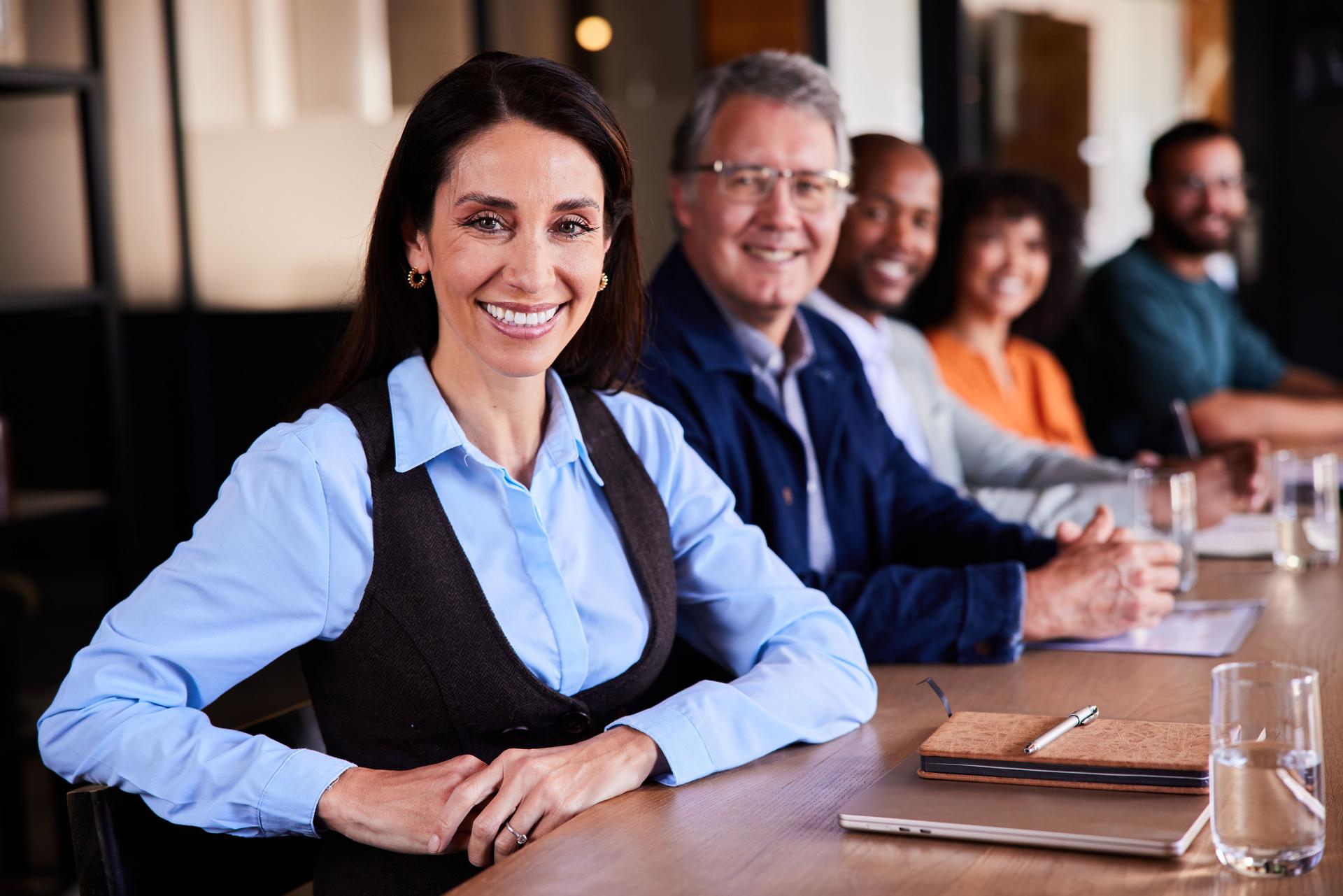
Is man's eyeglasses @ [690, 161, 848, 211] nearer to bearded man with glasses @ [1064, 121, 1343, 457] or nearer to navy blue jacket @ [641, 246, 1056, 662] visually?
navy blue jacket @ [641, 246, 1056, 662]

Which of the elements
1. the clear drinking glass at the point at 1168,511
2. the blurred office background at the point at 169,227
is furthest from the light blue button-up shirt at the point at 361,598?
the blurred office background at the point at 169,227

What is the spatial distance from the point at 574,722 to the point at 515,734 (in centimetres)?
6

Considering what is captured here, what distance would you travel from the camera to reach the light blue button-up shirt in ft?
3.72

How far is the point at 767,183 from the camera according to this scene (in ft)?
6.59

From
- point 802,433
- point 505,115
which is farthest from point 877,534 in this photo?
point 505,115

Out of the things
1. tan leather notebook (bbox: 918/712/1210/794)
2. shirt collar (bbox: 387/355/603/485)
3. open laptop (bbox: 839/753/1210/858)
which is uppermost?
shirt collar (bbox: 387/355/603/485)

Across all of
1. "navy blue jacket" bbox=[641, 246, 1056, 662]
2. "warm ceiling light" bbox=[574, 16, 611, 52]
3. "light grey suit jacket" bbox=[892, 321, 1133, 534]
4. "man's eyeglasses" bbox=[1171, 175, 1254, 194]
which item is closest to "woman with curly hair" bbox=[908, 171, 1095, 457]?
"light grey suit jacket" bbox=[892, 321, 1133, 534]

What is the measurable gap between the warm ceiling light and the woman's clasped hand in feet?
9.32

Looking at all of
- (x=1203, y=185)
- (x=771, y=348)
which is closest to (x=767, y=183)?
(x=771, y=348)

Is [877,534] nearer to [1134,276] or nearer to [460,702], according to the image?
[460,702]

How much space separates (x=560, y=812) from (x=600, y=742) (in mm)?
88

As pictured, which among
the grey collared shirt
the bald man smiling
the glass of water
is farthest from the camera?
the bald man smiling

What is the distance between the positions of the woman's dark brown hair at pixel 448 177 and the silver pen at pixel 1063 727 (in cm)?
62

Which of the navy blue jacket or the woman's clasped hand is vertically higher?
the navy blue jacket
